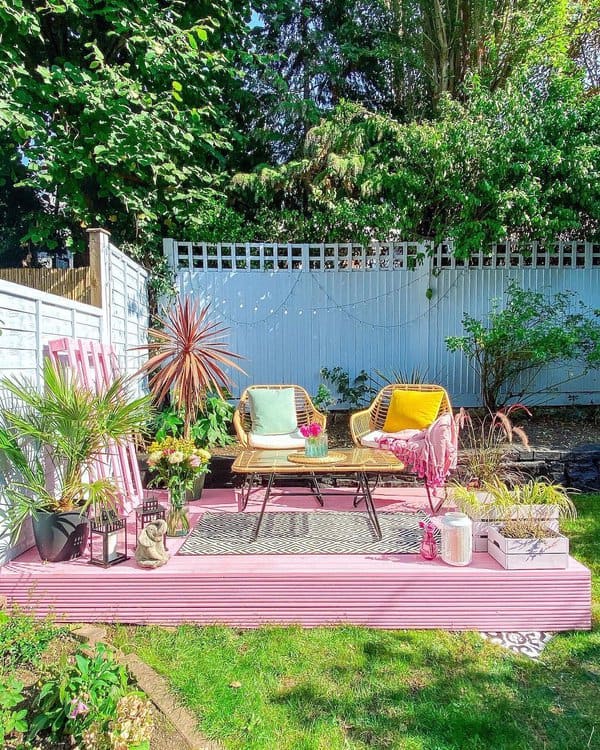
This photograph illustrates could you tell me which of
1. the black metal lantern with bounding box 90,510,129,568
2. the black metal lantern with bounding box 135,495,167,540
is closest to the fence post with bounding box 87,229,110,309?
the black metal lantern with bounding box 135,495,167,540

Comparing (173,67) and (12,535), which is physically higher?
(173,67)

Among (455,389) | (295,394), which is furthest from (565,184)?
(295,394)

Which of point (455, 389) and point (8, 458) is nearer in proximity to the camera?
point (8, 458)

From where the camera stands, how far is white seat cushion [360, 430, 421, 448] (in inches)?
160

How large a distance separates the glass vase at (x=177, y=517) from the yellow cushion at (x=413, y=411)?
2017mm

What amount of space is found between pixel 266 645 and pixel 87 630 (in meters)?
0.87

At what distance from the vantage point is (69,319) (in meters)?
3.41

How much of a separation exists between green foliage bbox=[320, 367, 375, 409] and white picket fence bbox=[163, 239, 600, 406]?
12 cm

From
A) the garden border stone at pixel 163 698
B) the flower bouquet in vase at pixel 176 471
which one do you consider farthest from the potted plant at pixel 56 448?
the garden border stone at pixel 163 698

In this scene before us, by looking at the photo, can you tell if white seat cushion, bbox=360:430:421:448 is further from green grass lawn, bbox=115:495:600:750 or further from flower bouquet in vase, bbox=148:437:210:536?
green grass lawn, bbox=115:495:600:750

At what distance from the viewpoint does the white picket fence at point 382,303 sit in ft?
19.7

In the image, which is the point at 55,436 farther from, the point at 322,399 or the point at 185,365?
the point at 322,399

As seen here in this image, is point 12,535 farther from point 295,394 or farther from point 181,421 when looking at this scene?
point 295,394

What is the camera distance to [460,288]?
6137 millimetres
